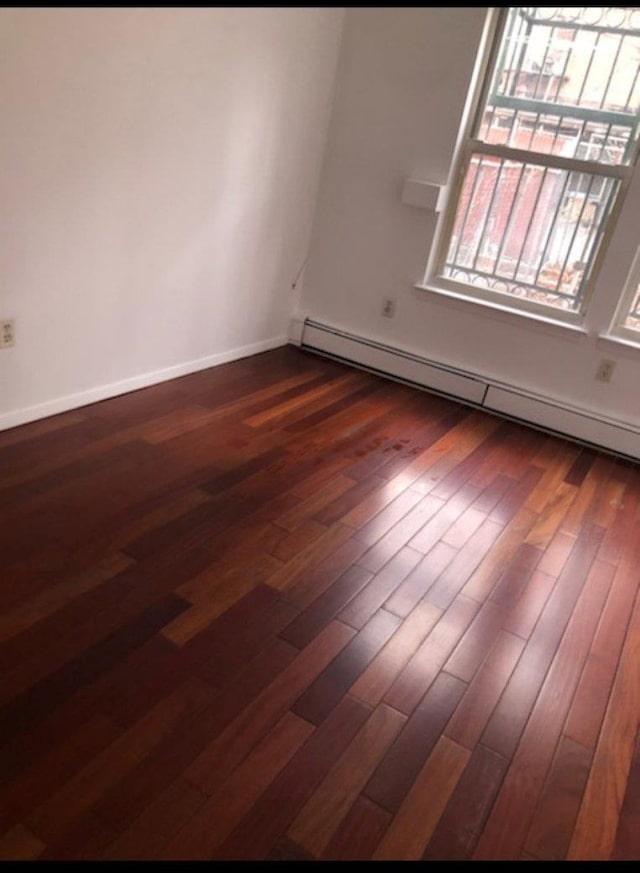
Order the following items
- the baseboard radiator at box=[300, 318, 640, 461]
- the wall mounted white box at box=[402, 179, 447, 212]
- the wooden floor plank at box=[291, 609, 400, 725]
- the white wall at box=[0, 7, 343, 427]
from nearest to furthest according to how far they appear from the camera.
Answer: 1. the wooden floor plank at box=[291, 609, 400, 725]
2. the white wall at box=[0, 7, 343, 427]
3. the baseboard radiator at box=[300, 318, 640, 461]
4. the wall mounted white box at box=[402, 179, 447, 212]

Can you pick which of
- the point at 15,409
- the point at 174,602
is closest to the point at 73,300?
the point at 15,409

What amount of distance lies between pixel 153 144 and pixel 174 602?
73.1 inches

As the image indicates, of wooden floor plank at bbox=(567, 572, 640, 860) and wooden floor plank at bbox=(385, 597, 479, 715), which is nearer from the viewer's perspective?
wooden floor plank at bbox=(567, 572, 640, 860)

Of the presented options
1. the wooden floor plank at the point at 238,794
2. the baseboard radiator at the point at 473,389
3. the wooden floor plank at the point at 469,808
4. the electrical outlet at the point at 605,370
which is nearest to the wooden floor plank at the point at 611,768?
the wooden floor plank at the point at 469,808

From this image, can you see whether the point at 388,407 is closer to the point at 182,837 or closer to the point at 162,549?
the point at 162,549

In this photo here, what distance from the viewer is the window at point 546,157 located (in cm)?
305

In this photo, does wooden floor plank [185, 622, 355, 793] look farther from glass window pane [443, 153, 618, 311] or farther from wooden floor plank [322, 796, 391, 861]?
glass window pane [443, 153, 618, 311]

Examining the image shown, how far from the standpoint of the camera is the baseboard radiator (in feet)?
10.8

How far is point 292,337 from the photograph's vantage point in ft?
13.4

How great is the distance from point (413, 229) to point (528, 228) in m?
0.61

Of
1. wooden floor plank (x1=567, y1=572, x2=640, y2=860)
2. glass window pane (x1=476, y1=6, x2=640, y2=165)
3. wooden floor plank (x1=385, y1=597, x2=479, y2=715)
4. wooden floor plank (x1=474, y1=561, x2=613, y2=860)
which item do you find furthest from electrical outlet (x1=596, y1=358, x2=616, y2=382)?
wooden floor plank (x1=385, y1=597, x2=479, y2=715)

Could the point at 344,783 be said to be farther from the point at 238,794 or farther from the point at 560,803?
the point at 560,803

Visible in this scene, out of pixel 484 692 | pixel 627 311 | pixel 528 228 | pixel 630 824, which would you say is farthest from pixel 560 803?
pixel 528 228

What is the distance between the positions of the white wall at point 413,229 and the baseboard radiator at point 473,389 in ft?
0.21
